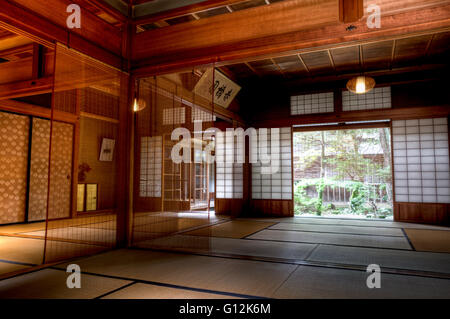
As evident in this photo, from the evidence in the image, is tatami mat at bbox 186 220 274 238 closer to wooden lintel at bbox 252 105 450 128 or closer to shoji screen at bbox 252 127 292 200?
shoji screen at bbox 252 127 292 200

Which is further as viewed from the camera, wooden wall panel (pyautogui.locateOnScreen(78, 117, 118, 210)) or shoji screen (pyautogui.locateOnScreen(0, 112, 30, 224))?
wooden wall panel (pyautogui.locateOnScreen(78, 117, 118, 210))

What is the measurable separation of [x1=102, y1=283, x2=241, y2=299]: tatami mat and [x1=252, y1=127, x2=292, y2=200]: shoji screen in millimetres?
4967

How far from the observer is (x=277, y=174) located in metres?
6.83

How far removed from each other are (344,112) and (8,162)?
6.17 metres

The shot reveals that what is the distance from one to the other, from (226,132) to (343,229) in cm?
350

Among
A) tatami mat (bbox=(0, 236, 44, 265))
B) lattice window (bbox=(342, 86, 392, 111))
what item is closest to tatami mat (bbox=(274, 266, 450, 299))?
tatami mat (bbox=(0, 236, 44, 265))

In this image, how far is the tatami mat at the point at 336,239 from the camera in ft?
11.8

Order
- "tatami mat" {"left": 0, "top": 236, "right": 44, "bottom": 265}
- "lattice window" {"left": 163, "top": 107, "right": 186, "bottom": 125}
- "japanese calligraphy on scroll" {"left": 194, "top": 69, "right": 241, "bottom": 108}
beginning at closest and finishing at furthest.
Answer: "tatami mat" {"left": 0, "top": 236, "right": 44, "bottom": 265} → "japanese calligraphy on scroll" {"left": 194, "top": 69, "right": 241, "bottom": 108} → "lattice window" {"left": 163, "top": 107, "right": 186, "bottom": 125}

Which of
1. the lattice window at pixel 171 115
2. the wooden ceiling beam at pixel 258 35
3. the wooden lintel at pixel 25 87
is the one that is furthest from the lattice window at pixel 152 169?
the wooden ceiling beam at pixel 258 35

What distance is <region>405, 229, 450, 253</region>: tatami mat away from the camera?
3359 millimetres

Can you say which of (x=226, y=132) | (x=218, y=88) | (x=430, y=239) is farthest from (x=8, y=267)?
(x=226, y=132)

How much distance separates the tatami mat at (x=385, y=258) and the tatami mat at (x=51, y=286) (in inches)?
71.9

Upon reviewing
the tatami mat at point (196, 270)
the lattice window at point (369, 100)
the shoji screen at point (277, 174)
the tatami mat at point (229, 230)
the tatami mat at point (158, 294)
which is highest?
the lattice window at point (369, 100)

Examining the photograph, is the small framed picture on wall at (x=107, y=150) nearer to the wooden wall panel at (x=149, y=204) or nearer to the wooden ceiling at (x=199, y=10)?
the wooden wall panel at (x=149, y=204)
